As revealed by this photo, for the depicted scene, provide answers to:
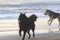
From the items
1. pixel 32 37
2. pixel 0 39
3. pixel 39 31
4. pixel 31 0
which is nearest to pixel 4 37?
pixel 0 39

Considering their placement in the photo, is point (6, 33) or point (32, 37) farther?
point (6, 33)

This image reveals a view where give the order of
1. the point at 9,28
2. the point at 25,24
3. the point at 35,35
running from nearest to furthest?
the point at 25,24, the point at 35,35, the point at 9,28

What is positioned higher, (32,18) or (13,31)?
(32,18)

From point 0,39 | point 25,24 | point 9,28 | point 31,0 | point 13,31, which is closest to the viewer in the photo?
point 25,24

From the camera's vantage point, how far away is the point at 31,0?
131 ft

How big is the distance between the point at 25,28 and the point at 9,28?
3.59m

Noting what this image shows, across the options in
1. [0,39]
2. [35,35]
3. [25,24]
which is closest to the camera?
[25,24]

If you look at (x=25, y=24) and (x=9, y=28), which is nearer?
(x=25, y=24)

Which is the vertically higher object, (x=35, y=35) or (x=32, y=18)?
(x=32, y=18)

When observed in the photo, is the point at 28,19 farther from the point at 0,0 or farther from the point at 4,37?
the point at 0,0

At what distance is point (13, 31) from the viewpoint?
1180 cm

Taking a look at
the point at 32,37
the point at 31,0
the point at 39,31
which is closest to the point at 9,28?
the point at 39,31

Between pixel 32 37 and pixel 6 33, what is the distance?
4.98ft

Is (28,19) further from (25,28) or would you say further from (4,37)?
(4,37)
